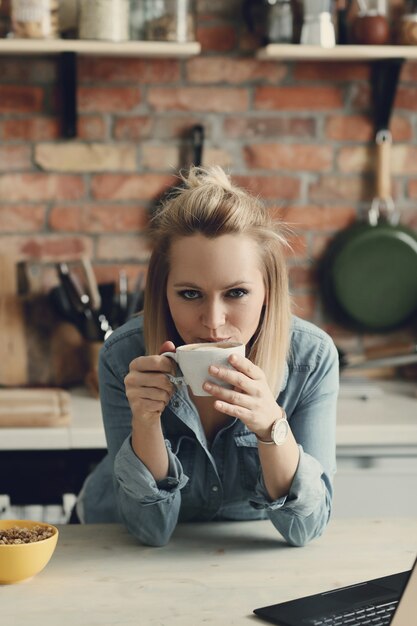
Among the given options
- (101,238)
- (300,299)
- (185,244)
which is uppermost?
(185,244)

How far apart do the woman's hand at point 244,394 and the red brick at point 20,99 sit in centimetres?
168

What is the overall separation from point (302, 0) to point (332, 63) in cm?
27

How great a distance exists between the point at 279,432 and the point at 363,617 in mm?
318

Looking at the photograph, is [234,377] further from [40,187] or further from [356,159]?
[356,159]

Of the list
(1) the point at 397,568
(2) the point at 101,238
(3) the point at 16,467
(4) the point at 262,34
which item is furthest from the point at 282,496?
(4) the point at 262,34

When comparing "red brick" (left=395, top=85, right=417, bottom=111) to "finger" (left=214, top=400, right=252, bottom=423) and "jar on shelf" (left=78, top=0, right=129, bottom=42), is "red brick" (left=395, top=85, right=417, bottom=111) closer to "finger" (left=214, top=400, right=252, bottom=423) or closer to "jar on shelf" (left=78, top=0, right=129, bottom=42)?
"jar on shelf" (left=78, top=0, right=129, bottom=42)

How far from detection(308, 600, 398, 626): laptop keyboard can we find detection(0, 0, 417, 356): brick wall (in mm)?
1740

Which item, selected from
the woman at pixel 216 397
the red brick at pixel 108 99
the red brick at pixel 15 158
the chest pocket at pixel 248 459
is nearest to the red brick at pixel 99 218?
the red brick at pixel 15 158

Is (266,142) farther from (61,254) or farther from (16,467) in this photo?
(16,467)

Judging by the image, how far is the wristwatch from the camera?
1403mm

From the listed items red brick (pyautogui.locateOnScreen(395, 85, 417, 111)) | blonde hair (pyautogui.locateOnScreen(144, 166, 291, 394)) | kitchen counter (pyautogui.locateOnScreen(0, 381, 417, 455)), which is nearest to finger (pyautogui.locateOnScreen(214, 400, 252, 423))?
blonde hair (pyautogui.locateOnScreen(144, 166, 291, 394))

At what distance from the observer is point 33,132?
9.16 ft

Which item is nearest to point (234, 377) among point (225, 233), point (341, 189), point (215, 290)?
point (215, 290)

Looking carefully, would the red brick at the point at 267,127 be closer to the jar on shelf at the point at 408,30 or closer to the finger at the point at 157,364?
the jar on shelf at the point at 408,30
